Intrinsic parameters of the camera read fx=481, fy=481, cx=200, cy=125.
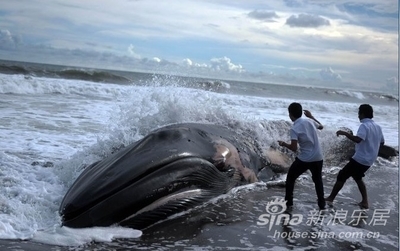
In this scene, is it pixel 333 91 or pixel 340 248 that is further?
pixel 333 91

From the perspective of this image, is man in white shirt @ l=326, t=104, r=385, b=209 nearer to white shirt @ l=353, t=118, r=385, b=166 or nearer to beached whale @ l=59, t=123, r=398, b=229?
white shirt @ l=353, t=118, r=385, b=166

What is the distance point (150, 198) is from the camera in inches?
221

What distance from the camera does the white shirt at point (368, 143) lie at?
7.42m

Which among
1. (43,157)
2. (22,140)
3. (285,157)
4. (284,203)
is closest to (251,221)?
(284,203)

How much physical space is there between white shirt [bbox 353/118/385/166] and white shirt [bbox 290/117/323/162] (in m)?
0.93

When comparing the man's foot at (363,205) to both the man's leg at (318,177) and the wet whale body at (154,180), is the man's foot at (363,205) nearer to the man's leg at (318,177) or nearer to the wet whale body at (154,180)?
the man's leg at (318,177)

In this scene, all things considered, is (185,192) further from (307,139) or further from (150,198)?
(307,139)

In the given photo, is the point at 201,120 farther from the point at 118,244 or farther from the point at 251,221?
the point at 118,244

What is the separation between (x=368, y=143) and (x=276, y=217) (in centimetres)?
205

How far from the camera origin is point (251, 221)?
6336mm

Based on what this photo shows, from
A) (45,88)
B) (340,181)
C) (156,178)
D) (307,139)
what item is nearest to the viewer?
(156,178)

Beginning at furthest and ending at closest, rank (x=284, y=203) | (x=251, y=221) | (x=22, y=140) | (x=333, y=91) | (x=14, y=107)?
(x=333, y=91), (x=14, y=107), (x=22, y=140), (x=284, y=203), (x=251, y=221)

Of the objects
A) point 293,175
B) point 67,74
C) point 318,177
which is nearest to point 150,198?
point 293,175

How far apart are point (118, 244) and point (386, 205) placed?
4.68 metres
